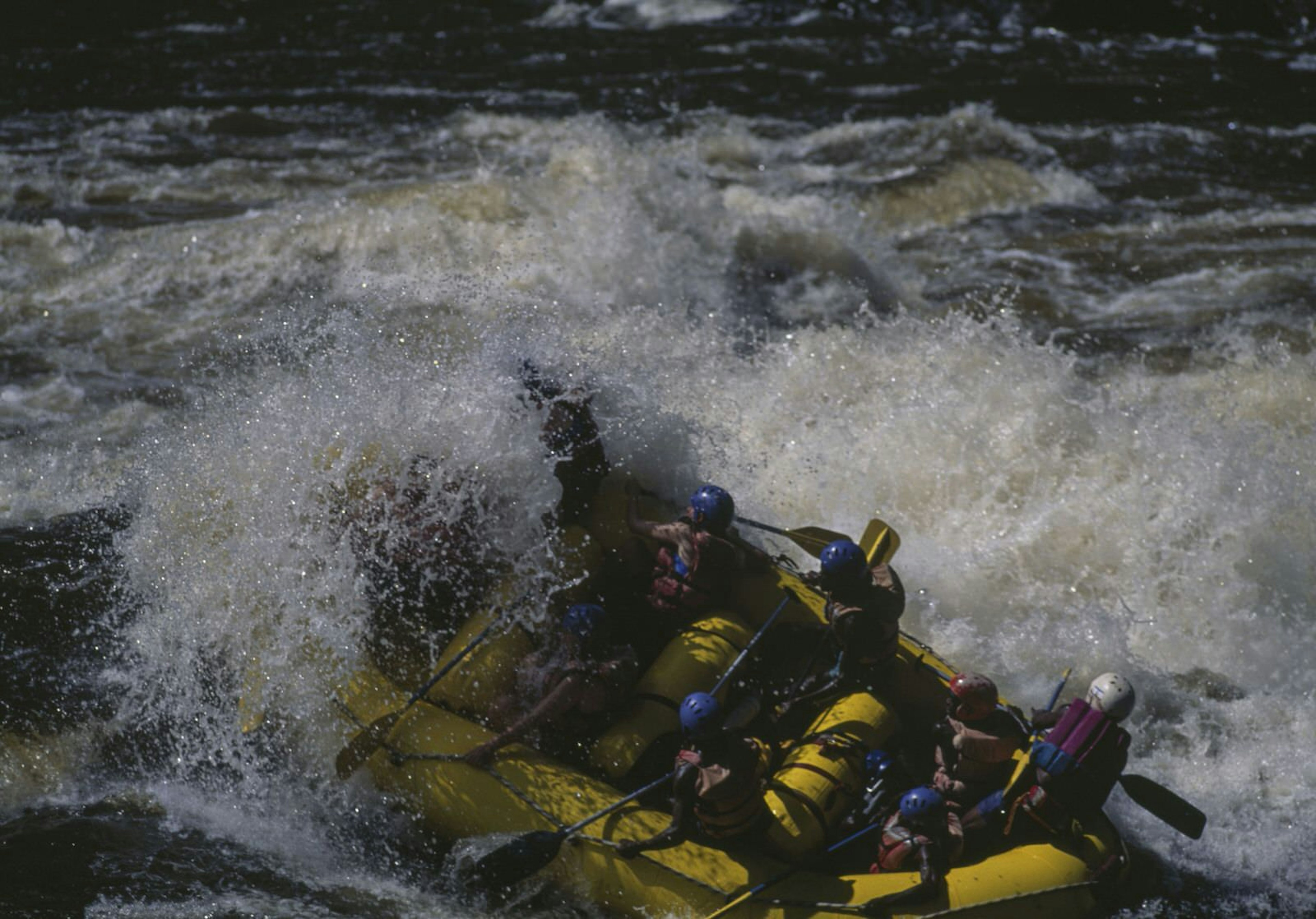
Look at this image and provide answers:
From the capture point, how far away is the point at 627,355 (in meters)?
8.38

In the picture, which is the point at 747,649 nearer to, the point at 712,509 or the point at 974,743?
the point at 712,509

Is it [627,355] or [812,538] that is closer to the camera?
[812,538]

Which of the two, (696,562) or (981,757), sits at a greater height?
(696,562)

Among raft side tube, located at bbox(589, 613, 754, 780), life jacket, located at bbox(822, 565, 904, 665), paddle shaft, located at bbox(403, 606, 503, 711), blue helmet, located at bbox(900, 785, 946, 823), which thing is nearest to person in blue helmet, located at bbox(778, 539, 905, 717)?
life jacket, located at bbox(822, 565, 904, 665)

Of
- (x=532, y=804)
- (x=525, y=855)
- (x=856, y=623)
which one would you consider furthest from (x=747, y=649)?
(x=525, y=855)

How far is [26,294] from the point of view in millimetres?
9953

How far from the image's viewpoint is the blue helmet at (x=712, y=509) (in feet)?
18.2

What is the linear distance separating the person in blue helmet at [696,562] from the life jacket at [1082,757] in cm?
155

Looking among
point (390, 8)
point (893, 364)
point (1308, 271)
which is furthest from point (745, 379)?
point (390, 8)

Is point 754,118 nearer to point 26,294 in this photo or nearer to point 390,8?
point 390,8

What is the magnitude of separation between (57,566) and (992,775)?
521 centimetres

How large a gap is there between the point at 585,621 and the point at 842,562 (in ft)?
3.80

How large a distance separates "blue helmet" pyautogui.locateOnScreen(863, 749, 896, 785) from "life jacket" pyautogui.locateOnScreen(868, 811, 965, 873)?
21 cm

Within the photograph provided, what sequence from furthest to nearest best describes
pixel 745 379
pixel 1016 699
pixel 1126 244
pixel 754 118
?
pixel 754 118
pixel 1126 244
pixel 745 379
pixel 1016 699
